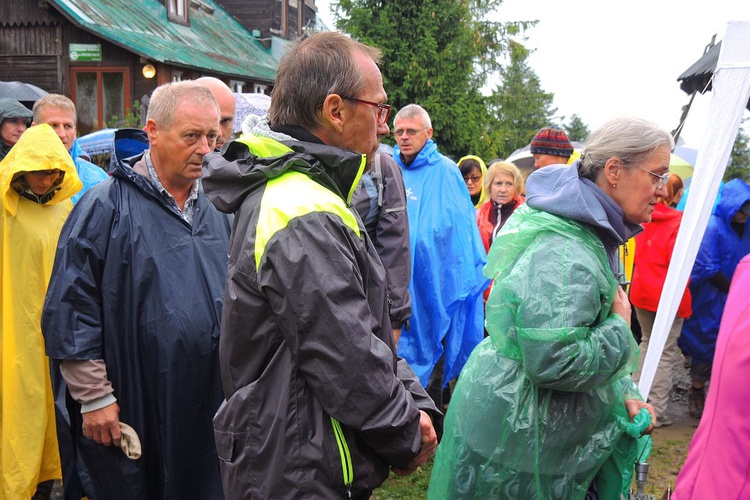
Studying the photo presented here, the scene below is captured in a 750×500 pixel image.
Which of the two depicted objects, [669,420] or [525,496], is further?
[669,420]

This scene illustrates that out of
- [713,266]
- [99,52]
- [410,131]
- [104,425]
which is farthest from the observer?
[99,52]

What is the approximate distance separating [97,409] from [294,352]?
1477 mm

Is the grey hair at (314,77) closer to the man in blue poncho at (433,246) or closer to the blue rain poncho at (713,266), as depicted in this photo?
the man in blue poncho at (433,246)

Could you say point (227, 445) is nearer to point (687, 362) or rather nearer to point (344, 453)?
point (344, 453)

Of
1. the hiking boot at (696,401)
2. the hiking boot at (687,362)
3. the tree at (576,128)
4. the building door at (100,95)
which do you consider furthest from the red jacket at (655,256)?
the tree at (576,128)

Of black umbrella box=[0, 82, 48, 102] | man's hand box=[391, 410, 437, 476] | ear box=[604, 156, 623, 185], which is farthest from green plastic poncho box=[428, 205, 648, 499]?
black umbrella box=[0, 82, 48, 102]

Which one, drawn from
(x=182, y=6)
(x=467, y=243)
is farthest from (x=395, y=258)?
(x=182, y=6)

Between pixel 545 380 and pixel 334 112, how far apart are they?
3.82 feet

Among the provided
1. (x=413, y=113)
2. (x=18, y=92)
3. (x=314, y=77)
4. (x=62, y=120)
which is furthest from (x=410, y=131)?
(x=18, y=92)

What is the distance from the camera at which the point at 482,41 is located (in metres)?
18.9

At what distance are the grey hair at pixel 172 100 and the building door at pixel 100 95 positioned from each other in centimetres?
1445

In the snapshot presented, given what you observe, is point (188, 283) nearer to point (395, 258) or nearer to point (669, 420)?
point (395, 258)

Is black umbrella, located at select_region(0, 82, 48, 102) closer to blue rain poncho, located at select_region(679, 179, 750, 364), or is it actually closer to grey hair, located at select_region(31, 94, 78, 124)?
grey hair, located at select_region(31, 94, 78, 124)

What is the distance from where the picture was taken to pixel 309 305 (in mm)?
1785
